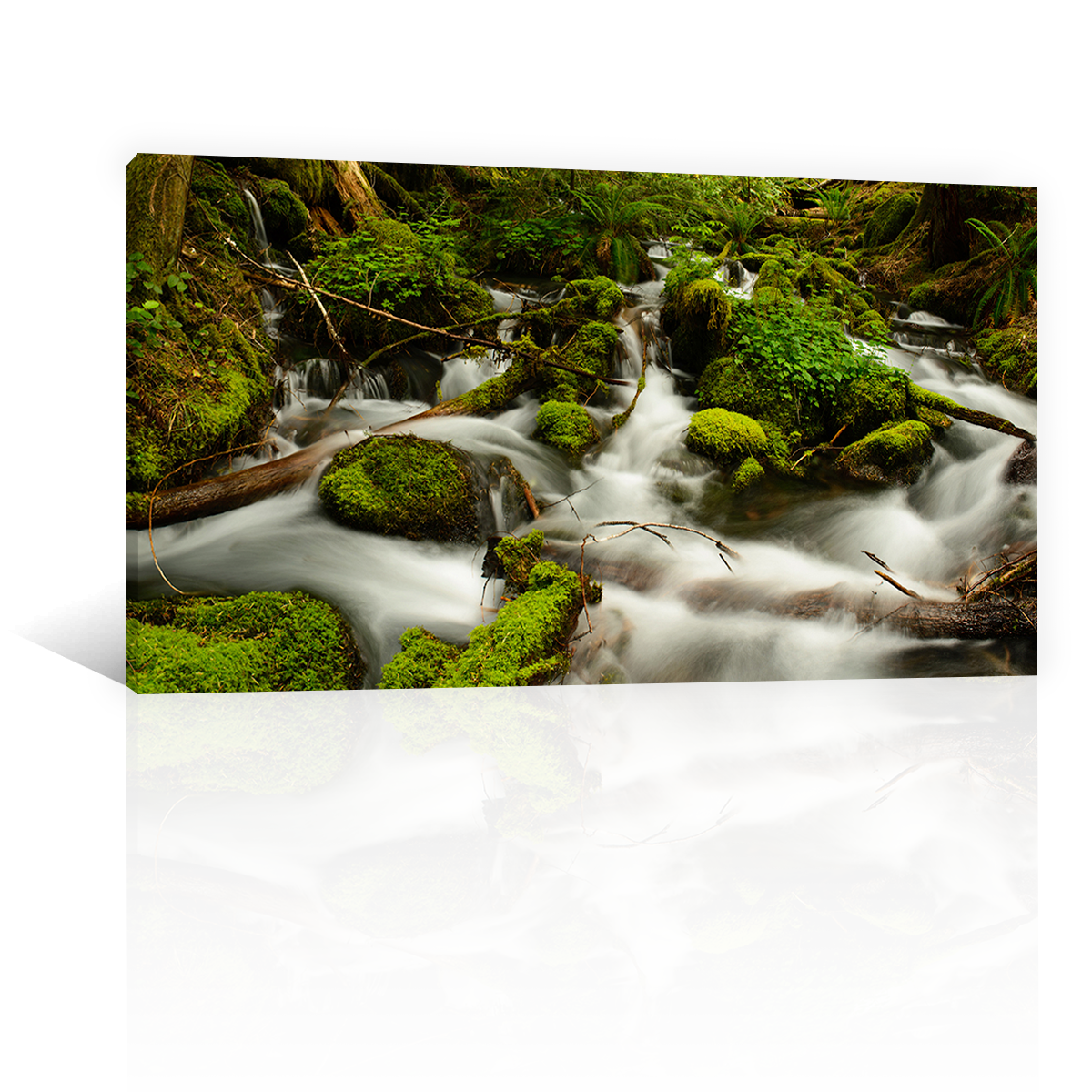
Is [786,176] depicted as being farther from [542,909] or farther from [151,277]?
[542,909]

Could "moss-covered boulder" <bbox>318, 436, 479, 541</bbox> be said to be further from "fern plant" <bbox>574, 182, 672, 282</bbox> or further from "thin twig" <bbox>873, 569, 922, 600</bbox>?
"thin twig" <bbox>873, 569, 922, 600</bbox>

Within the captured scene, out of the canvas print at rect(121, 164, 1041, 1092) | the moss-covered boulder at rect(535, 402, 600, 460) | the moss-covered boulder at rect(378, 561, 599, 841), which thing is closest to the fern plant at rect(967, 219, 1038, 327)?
the canvas print at rect(121, 164, 1041, 1092)

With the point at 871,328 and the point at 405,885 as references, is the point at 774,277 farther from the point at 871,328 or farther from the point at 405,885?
the point at 405,885

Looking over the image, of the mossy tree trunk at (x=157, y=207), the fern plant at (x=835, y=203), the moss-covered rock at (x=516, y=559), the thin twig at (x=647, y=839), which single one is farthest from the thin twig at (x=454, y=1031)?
the fern plant at (x=835, y=203)

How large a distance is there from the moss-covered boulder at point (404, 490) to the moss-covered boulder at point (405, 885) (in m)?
2.12

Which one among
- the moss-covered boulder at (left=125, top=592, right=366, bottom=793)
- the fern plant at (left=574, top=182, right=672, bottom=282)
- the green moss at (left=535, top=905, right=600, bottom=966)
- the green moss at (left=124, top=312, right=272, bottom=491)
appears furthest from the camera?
the fern plant at (left=574, top=182, right=672, bottom=282)

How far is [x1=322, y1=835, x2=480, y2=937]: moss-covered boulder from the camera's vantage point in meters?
2.32

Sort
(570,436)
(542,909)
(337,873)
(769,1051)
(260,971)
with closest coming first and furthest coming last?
(769,1051)
(260,971)
(542,909)
(337,873)
(570,436)

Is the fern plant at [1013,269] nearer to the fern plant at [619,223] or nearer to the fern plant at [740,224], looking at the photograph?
the fern plant at [740,224]

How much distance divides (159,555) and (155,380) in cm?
91

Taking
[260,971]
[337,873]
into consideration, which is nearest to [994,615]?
[337,873]

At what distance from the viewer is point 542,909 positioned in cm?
238

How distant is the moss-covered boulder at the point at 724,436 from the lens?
497cm

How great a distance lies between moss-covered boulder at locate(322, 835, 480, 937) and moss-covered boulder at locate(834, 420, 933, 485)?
358 centimetres
